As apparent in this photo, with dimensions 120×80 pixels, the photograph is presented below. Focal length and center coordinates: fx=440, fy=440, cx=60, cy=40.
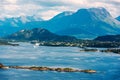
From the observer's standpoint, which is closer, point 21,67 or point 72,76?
point 72,76

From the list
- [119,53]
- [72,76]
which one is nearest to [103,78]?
[72,76]

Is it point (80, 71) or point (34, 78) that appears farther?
point (80, 71)

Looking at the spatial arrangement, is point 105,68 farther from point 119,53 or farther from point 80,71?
point 119,53

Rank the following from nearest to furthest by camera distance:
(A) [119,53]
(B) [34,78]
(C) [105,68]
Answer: (B) [34,78] < (C) [105,68] < (A) [119,53]

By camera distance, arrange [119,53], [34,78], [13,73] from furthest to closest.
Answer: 1. [119,53]
2. [13,73]
3. [34,78]

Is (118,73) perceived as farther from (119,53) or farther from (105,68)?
(119,53)

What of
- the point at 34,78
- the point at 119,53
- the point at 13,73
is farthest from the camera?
the point at 119,53

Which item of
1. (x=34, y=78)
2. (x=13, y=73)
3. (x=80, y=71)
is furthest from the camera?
(x=80, y=71)

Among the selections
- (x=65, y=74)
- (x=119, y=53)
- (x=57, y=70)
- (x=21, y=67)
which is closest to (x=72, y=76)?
(x=65, y=74)
